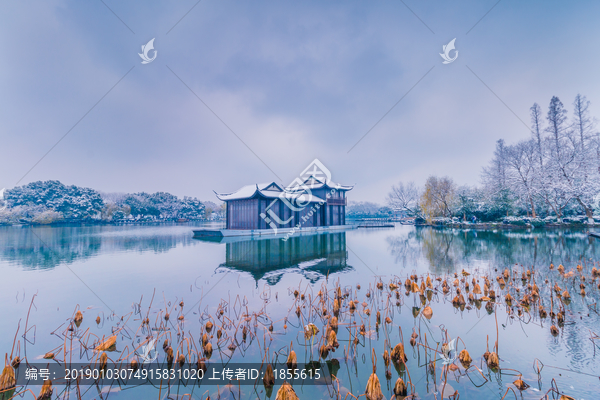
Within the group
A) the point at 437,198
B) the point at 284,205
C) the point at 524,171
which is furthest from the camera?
the point at 437,198

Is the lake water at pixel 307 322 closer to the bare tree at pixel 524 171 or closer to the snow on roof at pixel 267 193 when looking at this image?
the snow on roof at pixel 267 193

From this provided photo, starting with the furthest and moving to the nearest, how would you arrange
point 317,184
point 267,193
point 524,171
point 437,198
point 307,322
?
1. point 437,198
2. point 317,184
3. point 524,171
4. point 267,193
5. point 307,322

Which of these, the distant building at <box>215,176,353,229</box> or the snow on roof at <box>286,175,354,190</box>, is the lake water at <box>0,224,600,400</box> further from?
the snow on roof at <box>286,175,354,190</box>

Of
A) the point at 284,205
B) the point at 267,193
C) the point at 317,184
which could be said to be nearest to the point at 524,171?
the point at 317,184

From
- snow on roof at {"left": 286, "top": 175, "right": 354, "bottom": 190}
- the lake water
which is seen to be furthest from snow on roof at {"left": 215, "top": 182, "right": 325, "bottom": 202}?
the lake water

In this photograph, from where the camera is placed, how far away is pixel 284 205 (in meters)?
20.2

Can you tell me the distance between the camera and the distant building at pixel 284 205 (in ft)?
61.8

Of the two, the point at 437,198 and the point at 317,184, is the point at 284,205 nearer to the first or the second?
the point at 317,184

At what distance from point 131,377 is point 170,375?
0.35 m

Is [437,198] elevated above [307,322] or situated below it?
above

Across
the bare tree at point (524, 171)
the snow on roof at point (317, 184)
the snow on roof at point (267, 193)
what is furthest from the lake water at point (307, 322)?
the bare tree at point (524, 171)

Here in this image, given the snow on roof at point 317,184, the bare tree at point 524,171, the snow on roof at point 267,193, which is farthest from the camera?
the snow on roof at point 317,184

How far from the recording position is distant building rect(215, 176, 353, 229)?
1884 centimetres

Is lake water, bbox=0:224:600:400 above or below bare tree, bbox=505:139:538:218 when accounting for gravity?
below
